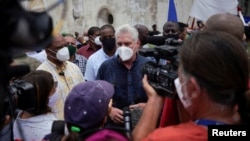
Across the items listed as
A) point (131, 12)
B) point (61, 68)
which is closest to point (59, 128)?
point (61, 68)

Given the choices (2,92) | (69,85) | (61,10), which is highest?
(61,10)

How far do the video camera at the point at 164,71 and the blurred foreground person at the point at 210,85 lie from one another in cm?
11

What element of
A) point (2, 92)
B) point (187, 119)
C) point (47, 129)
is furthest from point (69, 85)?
point (2, 92)

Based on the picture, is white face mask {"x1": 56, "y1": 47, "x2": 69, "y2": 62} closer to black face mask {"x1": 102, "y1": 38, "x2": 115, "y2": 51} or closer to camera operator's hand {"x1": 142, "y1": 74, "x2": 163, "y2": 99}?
black face mask {"x1": 102, "y1": 38, "x2": 115, "y2": 51}

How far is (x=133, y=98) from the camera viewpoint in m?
3.60

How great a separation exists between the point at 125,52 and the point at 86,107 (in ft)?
5.93

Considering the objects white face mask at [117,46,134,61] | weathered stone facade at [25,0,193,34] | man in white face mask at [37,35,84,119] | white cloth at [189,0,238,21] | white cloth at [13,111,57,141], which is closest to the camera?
white cloth at [13,111,57,141]

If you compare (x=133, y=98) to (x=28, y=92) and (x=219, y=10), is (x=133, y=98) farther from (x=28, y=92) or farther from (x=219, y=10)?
(x=219, y=10)

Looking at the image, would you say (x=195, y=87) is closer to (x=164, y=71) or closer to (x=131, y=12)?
(x=164, y=71)

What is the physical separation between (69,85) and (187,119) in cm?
240

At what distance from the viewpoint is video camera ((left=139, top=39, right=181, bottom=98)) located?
5.86ft

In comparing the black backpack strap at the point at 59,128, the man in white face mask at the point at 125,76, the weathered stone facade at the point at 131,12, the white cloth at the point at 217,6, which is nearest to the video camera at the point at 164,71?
the black backpack strap at the point at 59,128

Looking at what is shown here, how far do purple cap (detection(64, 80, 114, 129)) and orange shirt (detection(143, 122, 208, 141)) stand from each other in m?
0.41

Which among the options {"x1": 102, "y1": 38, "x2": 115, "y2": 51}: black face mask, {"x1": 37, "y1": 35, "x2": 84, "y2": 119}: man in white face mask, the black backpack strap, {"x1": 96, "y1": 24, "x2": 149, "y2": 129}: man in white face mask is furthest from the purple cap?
{"x1": 102, "y1": 38, "x2": 115, "y2": 51}: black face mask
